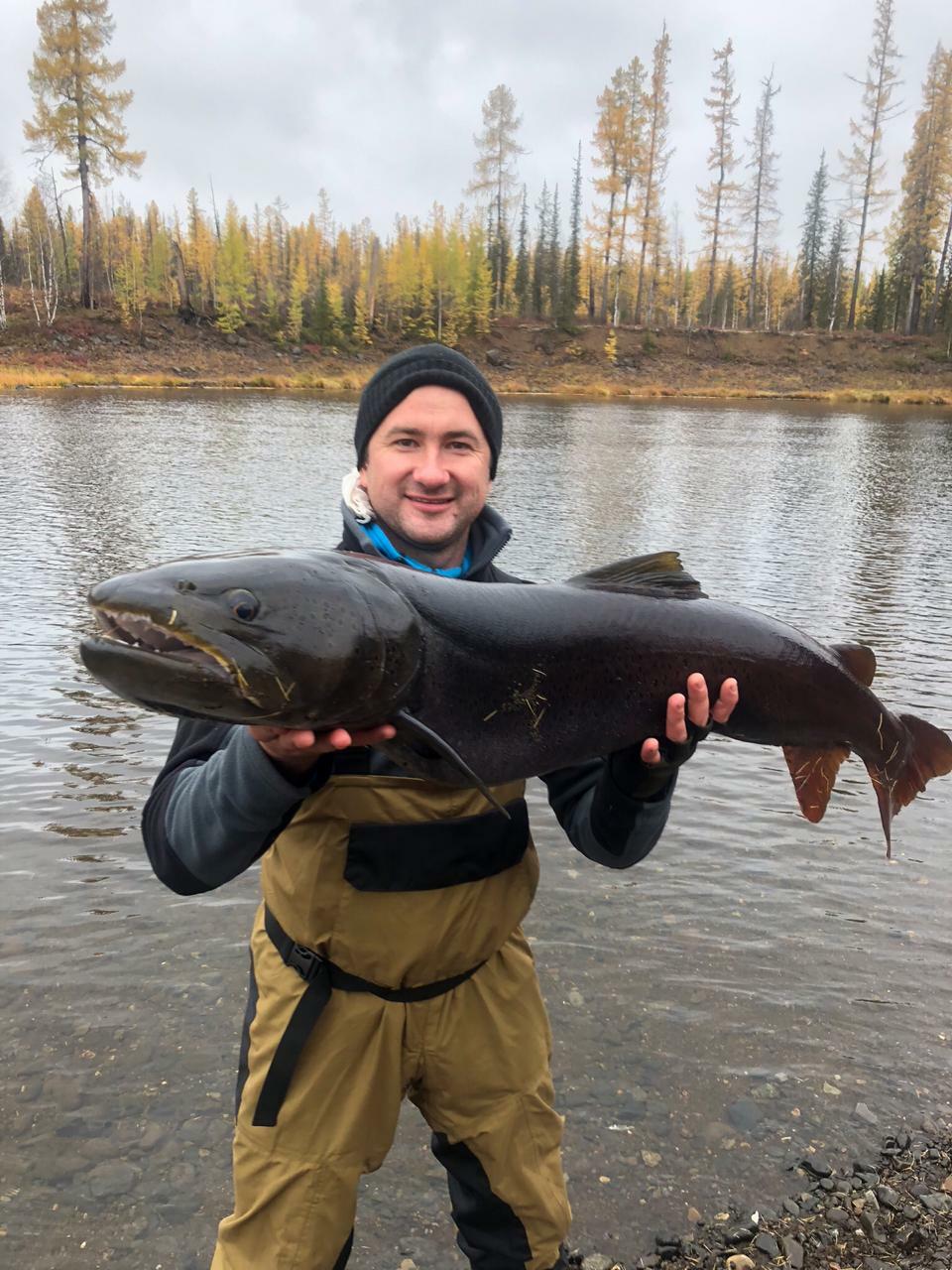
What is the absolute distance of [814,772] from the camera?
3.11 m

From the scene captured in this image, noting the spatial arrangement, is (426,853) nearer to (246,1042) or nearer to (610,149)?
(246,1042)

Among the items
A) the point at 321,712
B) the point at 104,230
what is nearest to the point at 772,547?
the point at 321,712

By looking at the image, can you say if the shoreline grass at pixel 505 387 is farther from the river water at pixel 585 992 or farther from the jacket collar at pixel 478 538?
the jacket collar at pixel 478 538

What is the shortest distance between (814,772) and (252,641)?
2243mm

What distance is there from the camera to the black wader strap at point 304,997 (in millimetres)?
2189

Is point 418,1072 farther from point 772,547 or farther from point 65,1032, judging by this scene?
point 772,547

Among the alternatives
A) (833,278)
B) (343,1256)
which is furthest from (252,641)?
(833,278)

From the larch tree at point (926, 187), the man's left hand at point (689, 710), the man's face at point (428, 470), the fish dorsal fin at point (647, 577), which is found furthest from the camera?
the larch tree at point (926, 187)

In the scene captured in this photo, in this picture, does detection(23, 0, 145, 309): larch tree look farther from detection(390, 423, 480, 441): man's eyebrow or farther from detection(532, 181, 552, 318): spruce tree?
detection(390, 423, 480, 441): man's eyebrow

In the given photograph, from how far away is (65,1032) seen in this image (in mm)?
3973

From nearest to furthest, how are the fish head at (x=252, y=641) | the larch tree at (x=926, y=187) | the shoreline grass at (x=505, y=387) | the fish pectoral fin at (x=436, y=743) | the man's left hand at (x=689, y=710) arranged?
the fish head at (x=252, y=641)
the fish pectoral fin at (x=436, y=743)
the man's left hand at (x=689, y=710)
the shoreline grass at (x=505, y=387)
the larch tree at (x=926, y=187)

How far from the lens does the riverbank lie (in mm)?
51531

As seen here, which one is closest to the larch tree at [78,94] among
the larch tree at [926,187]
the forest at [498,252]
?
the forest at [498,252]

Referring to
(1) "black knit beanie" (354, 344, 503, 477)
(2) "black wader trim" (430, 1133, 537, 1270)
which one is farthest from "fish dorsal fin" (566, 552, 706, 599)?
(2) "black wader trim" (430, 1133, 537, 1270)
